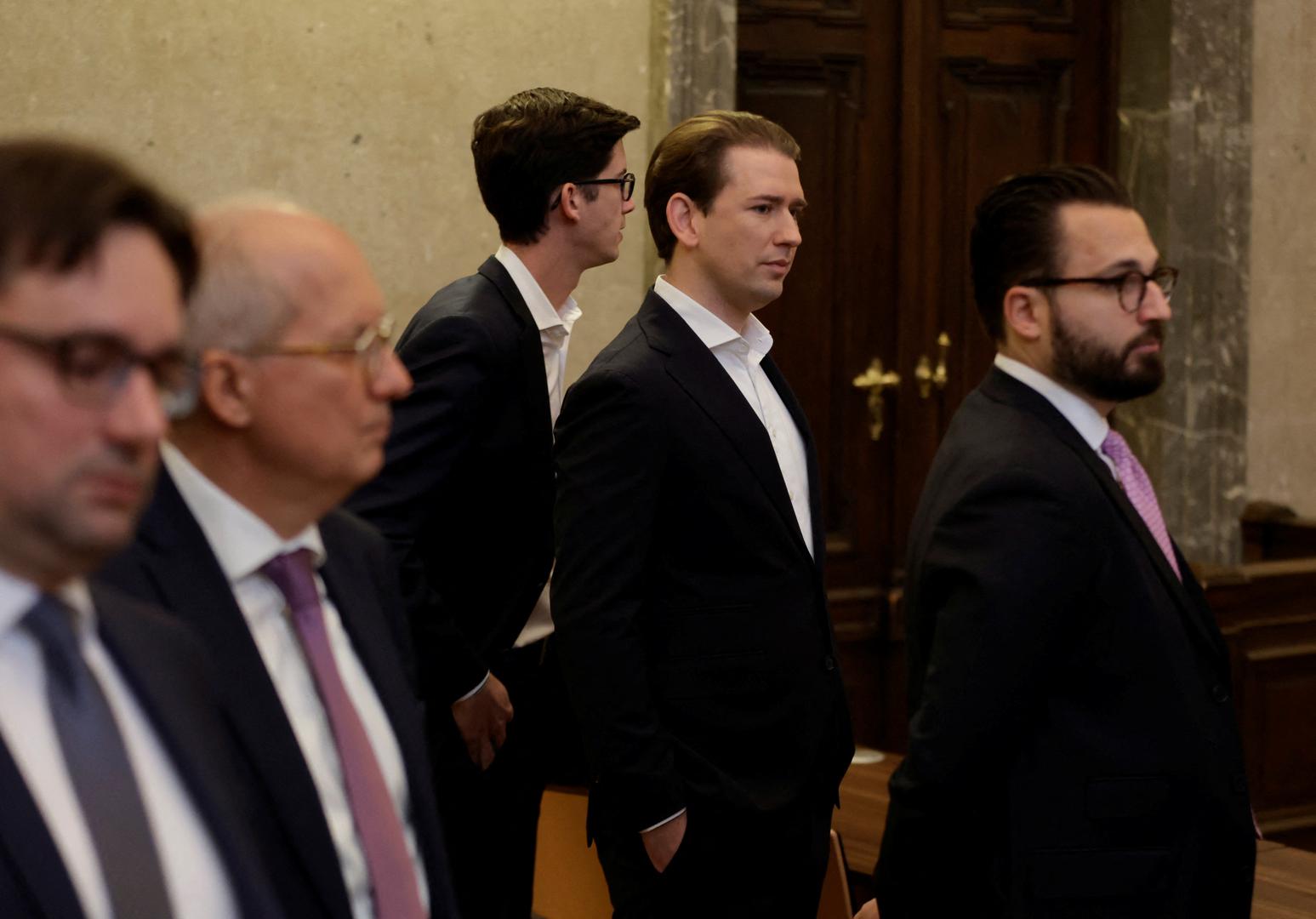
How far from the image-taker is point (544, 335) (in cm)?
332

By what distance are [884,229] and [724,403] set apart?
311 cm

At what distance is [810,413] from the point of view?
5.64 m

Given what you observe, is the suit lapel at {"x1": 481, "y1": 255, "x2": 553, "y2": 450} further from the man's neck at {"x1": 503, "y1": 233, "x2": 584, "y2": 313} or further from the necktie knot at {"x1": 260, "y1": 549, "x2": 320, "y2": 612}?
the necktie knot at {"x1": 260, "y1": 549, "x2": 320, "y2": 612}

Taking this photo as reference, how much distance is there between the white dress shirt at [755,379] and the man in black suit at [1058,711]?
0.56 metres

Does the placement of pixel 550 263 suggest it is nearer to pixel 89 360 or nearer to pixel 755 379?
pixel 755 379

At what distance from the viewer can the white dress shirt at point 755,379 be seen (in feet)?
9.59

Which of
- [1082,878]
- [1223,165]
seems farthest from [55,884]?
[1223,165]

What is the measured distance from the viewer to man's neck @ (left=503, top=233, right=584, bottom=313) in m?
3.37

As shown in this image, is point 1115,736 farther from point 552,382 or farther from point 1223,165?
point 1223,165

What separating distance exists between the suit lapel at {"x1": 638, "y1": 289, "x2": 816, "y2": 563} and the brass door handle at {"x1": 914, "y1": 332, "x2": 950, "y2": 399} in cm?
303

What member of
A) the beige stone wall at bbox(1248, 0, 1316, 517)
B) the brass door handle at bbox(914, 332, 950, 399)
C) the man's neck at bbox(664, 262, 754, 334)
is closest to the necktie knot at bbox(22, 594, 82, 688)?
the man's neck at bbox(664, 262, 754, 334)

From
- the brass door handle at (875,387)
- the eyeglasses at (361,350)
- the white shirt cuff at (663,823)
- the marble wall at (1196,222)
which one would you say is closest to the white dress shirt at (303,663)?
the eyeglasses at (361,350)

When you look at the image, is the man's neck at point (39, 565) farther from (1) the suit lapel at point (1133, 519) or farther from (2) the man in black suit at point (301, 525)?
(1) the suit lapel at point (1133, 519)

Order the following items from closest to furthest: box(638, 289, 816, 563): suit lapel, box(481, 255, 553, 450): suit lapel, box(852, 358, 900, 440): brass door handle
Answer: box(638, 289, 816, 563): suit lapel
box(481, 255, 553, 450): suit lapel
box(852, 358, 900, 440): brass door handle
